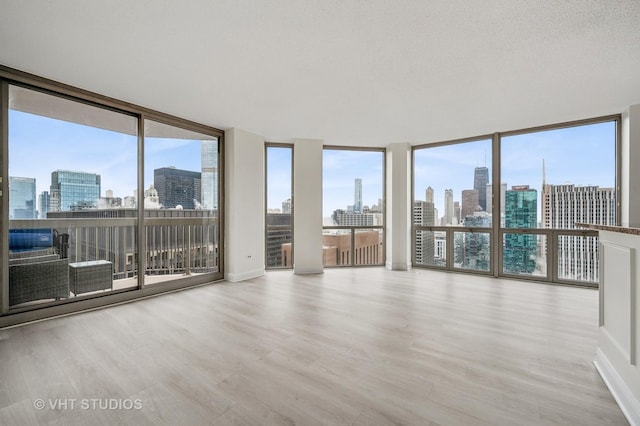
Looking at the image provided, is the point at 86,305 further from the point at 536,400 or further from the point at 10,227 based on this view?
the point at 536,400

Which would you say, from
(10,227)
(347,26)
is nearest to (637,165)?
(347,26)

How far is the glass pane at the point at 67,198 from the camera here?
9.80 feet

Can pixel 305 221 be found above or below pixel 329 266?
above

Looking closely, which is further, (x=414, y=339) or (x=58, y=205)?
(x=58, y=205)

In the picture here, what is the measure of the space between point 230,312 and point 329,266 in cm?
296

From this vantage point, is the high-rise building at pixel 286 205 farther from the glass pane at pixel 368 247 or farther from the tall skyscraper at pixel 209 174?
the glass pane at pixel 368 247

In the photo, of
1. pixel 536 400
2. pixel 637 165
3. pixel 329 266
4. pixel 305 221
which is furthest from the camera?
pixel 329 266

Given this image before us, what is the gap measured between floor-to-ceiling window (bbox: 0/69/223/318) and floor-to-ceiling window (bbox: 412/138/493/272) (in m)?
4.33

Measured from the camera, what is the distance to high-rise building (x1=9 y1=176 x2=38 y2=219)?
293 cm

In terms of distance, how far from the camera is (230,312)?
3.30m

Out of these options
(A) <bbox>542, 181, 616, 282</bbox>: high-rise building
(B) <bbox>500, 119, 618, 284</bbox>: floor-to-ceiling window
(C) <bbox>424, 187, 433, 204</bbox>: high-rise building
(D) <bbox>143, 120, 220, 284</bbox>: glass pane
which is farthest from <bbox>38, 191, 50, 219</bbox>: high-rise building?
(A) <bbox>542, 181, 616, 282</bbox>: high-rise building

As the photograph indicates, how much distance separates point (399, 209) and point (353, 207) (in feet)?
3.21

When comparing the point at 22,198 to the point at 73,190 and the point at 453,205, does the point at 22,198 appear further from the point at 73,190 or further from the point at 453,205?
the point at 453,205

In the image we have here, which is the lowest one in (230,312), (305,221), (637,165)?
(230,312)
